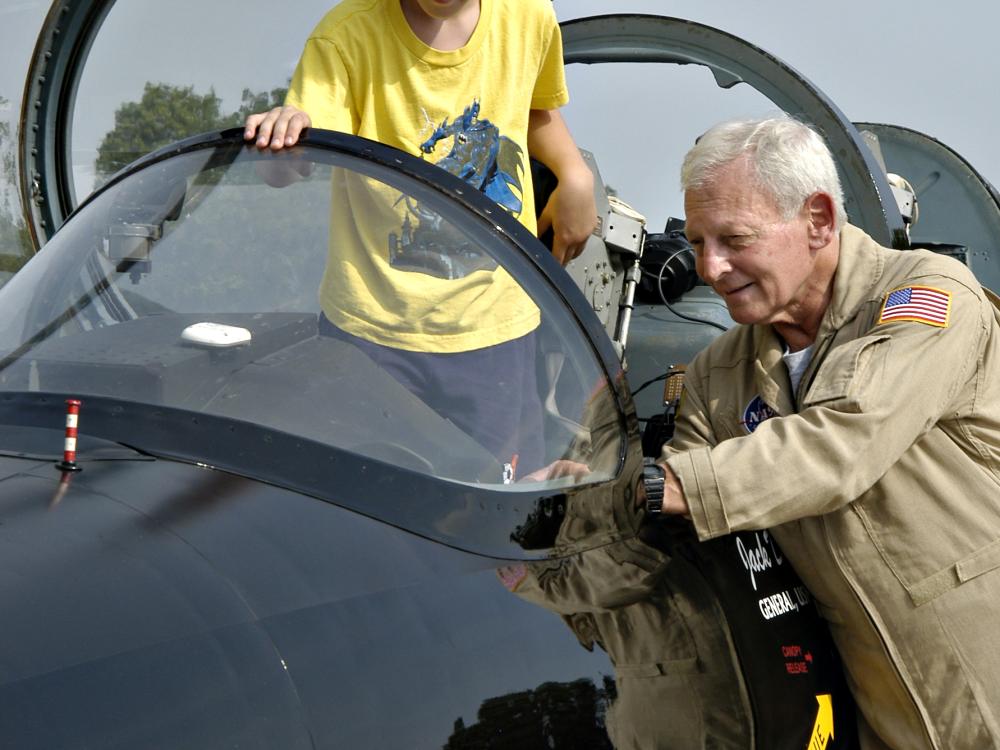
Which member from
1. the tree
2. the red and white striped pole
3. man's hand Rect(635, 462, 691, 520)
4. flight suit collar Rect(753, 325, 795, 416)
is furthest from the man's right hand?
the tree

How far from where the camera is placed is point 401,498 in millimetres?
1647

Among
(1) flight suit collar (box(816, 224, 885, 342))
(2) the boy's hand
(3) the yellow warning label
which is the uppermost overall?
(2) the boy's hand

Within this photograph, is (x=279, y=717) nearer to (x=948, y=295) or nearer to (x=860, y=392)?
(x=860, y=392)

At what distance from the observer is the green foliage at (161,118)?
460cm

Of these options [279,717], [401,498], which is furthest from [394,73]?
[279,717]

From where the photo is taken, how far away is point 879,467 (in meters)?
1.92

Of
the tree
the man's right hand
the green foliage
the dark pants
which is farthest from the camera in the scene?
the tree

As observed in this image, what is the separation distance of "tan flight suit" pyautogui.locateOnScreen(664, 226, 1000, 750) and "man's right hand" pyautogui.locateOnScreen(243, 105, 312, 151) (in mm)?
854

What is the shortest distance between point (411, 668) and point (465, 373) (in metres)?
0.57

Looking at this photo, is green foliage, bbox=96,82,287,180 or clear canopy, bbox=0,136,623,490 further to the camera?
green foliage, bbox=96,82,287,180

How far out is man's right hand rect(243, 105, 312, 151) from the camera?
2.05 metres

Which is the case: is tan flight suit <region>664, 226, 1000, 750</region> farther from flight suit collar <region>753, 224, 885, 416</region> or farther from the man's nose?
the man's nose

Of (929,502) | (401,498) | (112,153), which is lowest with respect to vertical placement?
(929,502)

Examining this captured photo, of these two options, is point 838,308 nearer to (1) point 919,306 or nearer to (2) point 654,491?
(1) point 919,306
